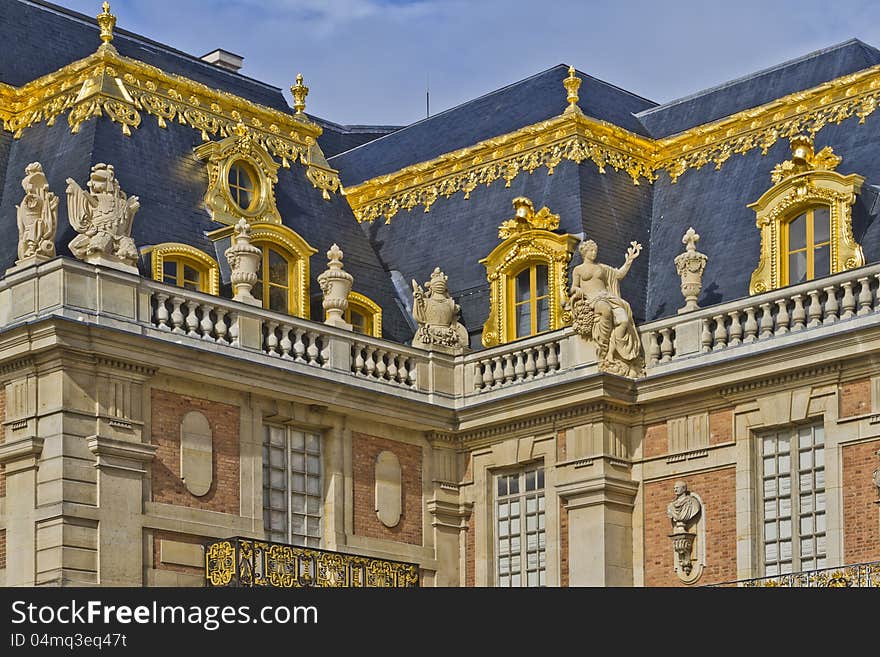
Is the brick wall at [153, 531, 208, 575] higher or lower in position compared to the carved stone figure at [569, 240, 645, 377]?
lower

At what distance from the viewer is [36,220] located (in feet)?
109

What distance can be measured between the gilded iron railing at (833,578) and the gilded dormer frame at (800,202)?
4079 millimetres

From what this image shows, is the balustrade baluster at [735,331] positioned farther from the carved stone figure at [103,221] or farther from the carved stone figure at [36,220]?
the carved stone figure at [36,220]

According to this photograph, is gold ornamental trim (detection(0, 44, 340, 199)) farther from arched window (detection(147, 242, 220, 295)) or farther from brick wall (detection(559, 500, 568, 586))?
brick wall (detection(559, 500, 568, 586))

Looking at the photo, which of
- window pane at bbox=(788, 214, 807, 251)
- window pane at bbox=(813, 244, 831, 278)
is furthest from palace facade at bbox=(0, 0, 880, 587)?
window pane at bbox=(813, 244, 831, 278)

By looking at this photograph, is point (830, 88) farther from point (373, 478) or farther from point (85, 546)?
point (85, 546)

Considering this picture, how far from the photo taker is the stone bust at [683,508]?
112 ft

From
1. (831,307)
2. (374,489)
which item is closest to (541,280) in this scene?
(374,489)

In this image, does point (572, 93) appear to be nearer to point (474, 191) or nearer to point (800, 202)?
point (474, 191)

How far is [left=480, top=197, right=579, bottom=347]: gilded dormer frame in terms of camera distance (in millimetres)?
36438

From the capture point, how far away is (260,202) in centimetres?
3709

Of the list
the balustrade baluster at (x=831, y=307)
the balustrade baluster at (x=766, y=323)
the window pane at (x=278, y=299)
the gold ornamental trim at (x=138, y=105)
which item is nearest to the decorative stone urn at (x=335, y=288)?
the window pane at (x=278, y=299)

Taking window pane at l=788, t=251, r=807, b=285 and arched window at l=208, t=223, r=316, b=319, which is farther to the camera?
arched window at l=208, t=223, r=316, b=319

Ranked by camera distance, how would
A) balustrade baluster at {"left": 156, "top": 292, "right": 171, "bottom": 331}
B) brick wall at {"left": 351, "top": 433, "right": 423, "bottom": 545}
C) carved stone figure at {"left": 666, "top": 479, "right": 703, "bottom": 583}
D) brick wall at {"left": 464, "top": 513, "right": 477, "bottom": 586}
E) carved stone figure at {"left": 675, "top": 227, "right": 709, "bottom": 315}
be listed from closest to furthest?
balustrade baluster at {"left": 156, "top": 292, "right": 171, "bottom": 331} < carved stone figure at {"left": 666, "top": 479, "right": 703, "bottom": 583} < carved stone figure at {"left": 675, "top": 227, "right": 709, "bottom": 315} < brick wall at {"left": 351, "top": 433, "right": 423, "bottom": 545} < brick wall at {"left": 464, "top": 513, "right": 477, "bottom": 586}
